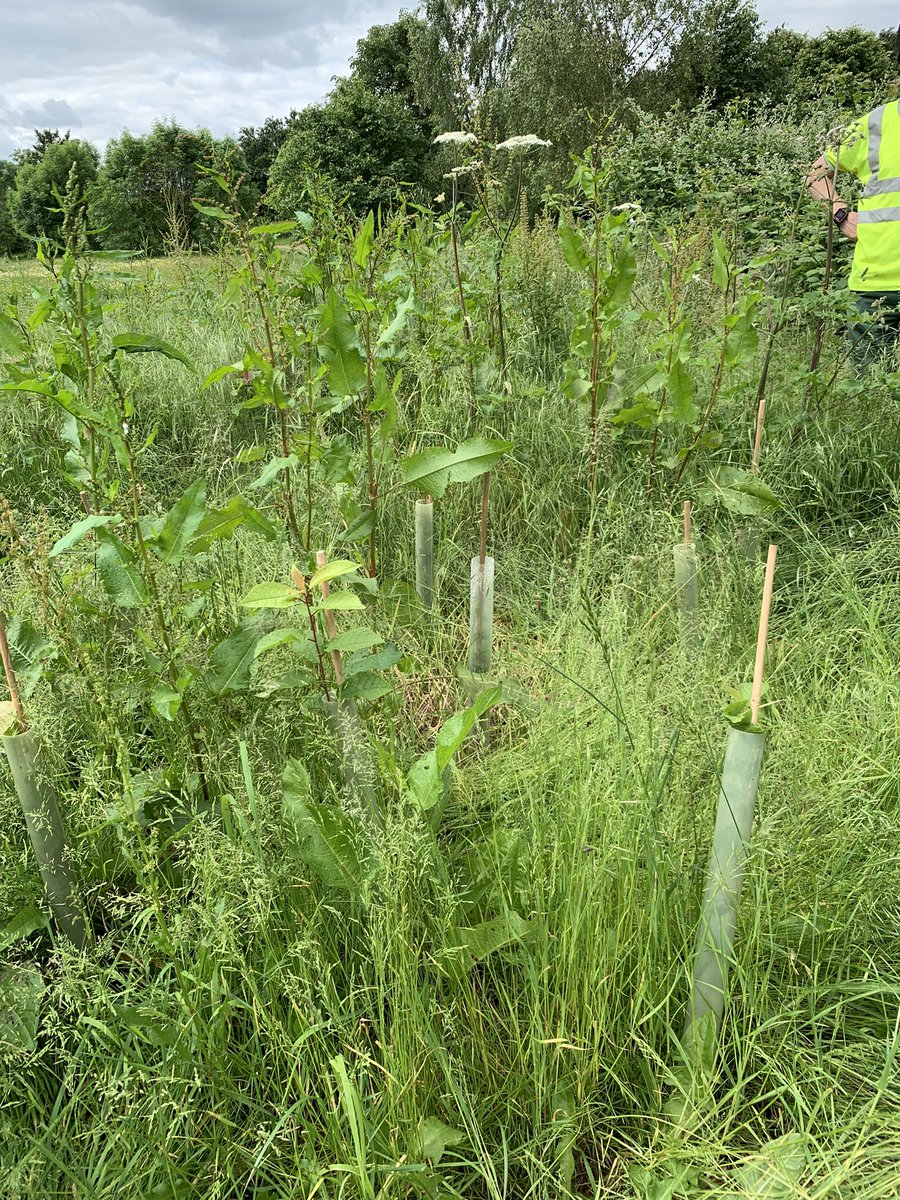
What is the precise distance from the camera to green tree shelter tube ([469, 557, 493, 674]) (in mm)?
1706

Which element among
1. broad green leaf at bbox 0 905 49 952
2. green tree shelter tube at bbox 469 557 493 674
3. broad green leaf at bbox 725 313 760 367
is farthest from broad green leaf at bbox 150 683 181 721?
broad green leaf at bbox 725 313 760 367

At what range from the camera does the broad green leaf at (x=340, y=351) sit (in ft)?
4.61

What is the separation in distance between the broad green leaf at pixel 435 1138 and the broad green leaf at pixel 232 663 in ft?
2.51

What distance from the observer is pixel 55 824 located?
127 cm

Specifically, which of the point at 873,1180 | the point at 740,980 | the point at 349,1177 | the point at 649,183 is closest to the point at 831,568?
the point at 740,980

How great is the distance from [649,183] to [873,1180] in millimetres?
9021

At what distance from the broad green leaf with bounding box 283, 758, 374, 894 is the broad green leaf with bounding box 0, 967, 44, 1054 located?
47 cm

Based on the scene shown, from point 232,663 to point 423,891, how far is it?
0.54 meters

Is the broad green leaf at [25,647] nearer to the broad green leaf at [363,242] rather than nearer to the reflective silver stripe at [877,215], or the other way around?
the broad green leaf at [363,242]

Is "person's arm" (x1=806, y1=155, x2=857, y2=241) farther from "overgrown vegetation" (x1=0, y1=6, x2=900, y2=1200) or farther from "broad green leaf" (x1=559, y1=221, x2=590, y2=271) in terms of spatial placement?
"broad green leaf" (x1=559, y1=221, x2=590, y2=271)

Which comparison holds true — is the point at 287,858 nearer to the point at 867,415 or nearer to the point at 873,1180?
the point at 873,1180

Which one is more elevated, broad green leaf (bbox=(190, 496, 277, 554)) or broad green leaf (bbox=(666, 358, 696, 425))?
broad green leaf (bbox=(666, 358, 696, 425))

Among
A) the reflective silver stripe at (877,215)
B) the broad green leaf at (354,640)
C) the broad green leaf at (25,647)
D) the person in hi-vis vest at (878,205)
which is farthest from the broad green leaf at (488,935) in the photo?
the reflective silver stripe at (877,215)

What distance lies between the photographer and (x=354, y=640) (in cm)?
131
